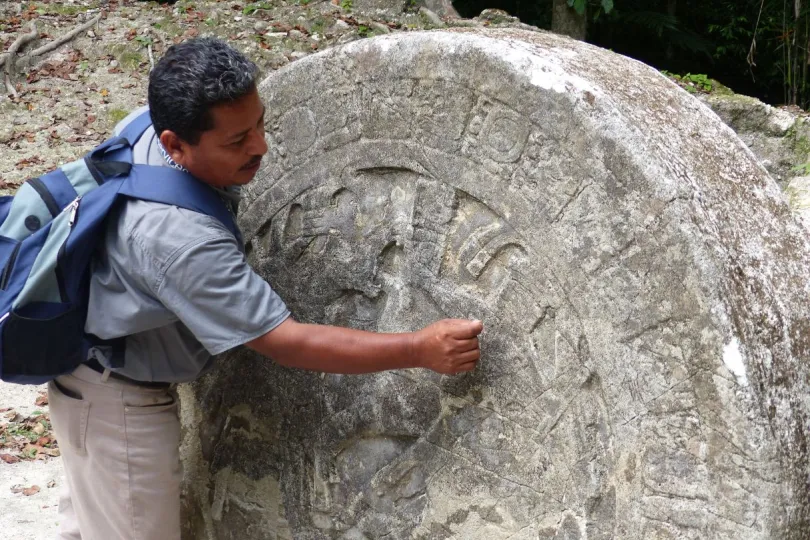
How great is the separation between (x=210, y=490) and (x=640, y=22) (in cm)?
640

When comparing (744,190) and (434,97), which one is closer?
(744,190)

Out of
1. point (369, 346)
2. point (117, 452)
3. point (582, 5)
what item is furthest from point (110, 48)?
point (369, 346)

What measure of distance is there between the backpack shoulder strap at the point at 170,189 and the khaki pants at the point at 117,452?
1.90 feet

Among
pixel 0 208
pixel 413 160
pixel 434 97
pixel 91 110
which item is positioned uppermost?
pixel 434 97

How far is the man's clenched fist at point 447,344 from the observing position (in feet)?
6.94

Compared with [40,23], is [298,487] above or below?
above

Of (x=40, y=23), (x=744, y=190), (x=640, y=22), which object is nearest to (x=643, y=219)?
(x=744, y=190)

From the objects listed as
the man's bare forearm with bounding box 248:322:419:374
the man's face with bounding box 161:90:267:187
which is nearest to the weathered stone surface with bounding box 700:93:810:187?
the man's bare forearm with bounding box 248:322:419:374

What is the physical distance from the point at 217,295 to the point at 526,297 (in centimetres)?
70

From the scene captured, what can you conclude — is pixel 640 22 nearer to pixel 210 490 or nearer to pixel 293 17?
pixel 293 17

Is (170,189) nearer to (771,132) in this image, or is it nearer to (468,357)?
(468,357)

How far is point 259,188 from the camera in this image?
107 inches

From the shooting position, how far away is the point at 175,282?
207 centimetres

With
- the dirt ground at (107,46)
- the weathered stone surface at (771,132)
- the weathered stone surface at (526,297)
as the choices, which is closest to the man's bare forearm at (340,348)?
the weathered stone surface at (526,297)
